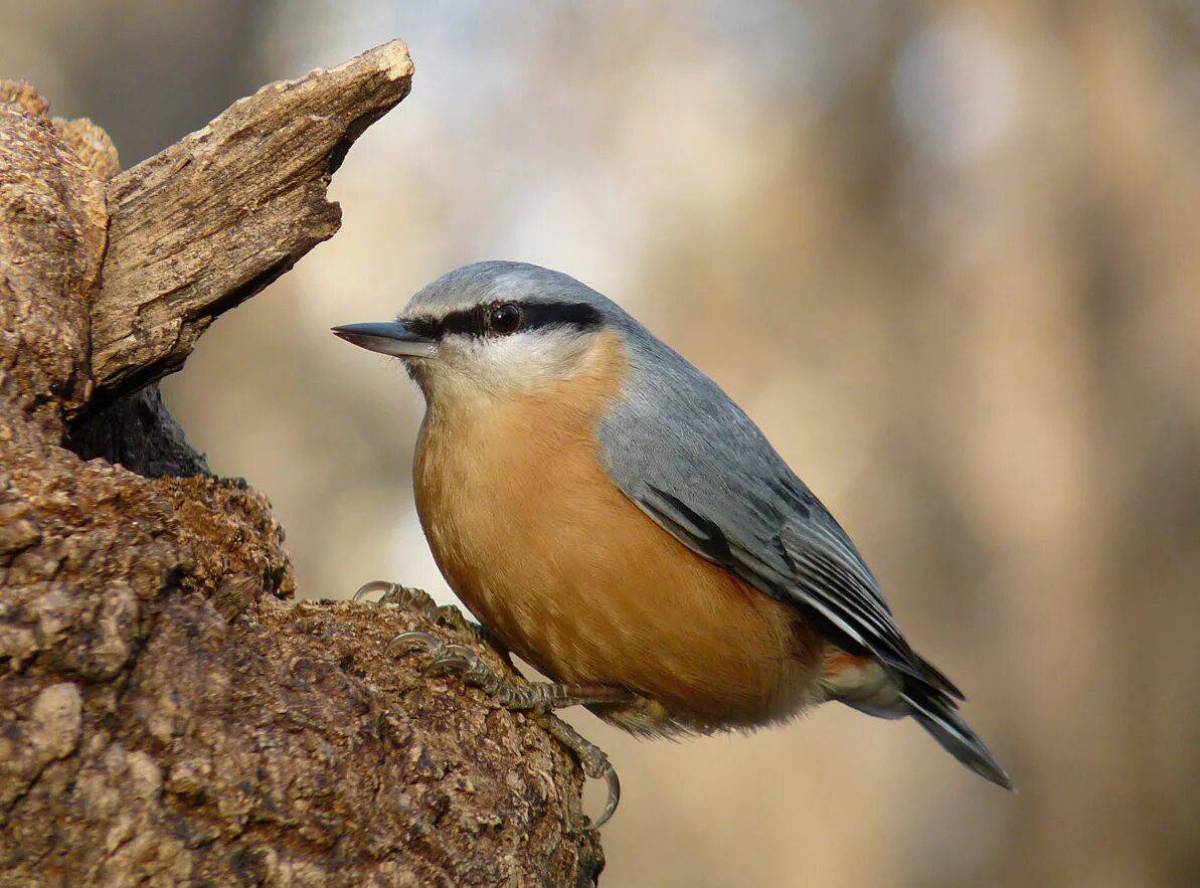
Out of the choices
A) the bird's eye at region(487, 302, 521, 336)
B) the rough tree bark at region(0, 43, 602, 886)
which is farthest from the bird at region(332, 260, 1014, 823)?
the rough tree bark at region(0, 43, 602, 886)

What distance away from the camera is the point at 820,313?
789 cm

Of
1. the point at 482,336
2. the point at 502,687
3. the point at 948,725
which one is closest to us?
the point at 502,687

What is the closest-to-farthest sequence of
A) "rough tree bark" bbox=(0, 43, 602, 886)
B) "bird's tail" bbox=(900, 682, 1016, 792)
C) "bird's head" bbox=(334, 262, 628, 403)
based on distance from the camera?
1. "rough tree bark" bbox=(0, 43, 602, 886)
2. "bird's head" bbox=(334, 262, 628, 403)
3. "bird's tail" bbox=(900, 682, 1016, 792)

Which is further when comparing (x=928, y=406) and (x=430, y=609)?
(x=928, y=406)

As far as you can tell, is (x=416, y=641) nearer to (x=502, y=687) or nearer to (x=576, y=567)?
(x=502, y=687)

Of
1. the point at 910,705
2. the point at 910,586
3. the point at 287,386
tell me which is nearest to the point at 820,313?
the point at 910,586

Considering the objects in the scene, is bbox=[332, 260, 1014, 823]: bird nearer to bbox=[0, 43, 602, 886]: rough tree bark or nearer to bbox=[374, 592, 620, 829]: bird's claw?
bbox=[374, 592, 620, 829]: bird's claw

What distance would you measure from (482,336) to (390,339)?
23cm

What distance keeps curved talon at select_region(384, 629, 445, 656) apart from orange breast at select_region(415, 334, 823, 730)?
29 centimetres

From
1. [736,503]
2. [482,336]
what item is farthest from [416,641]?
[736,503]

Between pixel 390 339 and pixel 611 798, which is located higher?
pixel 390 339

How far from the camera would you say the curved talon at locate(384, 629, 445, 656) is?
242 centimetres

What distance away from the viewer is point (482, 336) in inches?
118

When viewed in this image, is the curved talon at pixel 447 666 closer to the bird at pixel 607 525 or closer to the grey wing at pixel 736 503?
the bird at pixel 607 525
